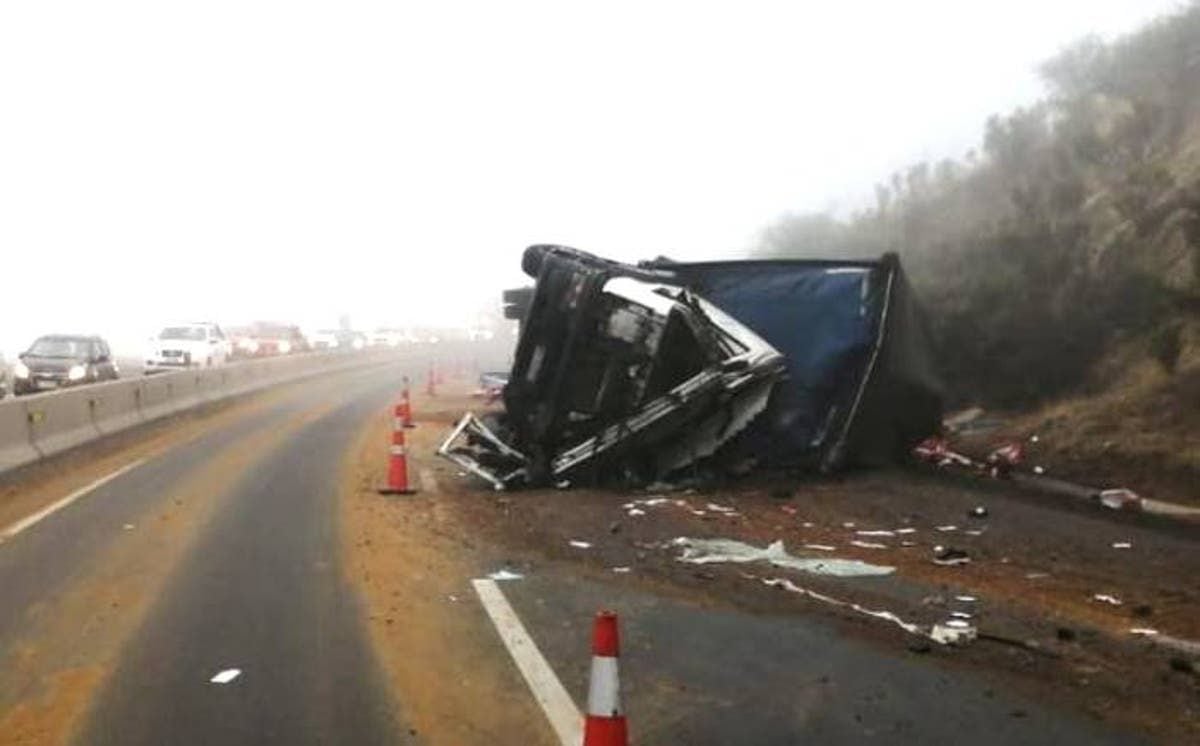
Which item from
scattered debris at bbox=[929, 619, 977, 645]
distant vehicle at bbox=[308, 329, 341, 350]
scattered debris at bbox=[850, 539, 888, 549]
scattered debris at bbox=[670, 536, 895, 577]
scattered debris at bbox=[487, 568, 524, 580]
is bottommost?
scattered debris at bbox=[850, 539, 888, 549]

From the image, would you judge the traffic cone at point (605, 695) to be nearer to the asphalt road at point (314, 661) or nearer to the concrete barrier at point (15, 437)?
the asphalt road at point (314, 661)

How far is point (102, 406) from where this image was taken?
1969 centimetres

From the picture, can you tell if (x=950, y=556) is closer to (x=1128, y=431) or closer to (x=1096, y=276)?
(x=1128, y=431)

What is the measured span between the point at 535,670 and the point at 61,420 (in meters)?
13.3

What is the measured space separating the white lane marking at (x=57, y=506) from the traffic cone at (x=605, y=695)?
8.23 metres

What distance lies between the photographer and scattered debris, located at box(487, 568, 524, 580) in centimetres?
907

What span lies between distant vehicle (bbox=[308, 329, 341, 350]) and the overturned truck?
168ft

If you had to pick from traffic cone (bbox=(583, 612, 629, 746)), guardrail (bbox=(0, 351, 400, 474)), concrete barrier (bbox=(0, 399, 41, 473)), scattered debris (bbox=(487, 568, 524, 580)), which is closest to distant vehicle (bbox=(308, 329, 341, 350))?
guardrail (bbox=(0, 351, 400, 474))

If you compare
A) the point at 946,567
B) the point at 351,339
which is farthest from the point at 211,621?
the point at 351,339

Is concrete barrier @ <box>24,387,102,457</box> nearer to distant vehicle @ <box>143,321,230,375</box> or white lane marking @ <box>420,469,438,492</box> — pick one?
white lane marking @ <box>420,469,438,492</box>

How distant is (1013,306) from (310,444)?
37.3ft

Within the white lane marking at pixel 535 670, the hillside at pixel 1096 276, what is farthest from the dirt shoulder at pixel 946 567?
the hillside at pixel 1096 276

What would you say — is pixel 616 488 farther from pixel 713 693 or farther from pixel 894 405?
pixel 713 693

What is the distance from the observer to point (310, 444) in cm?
1969
